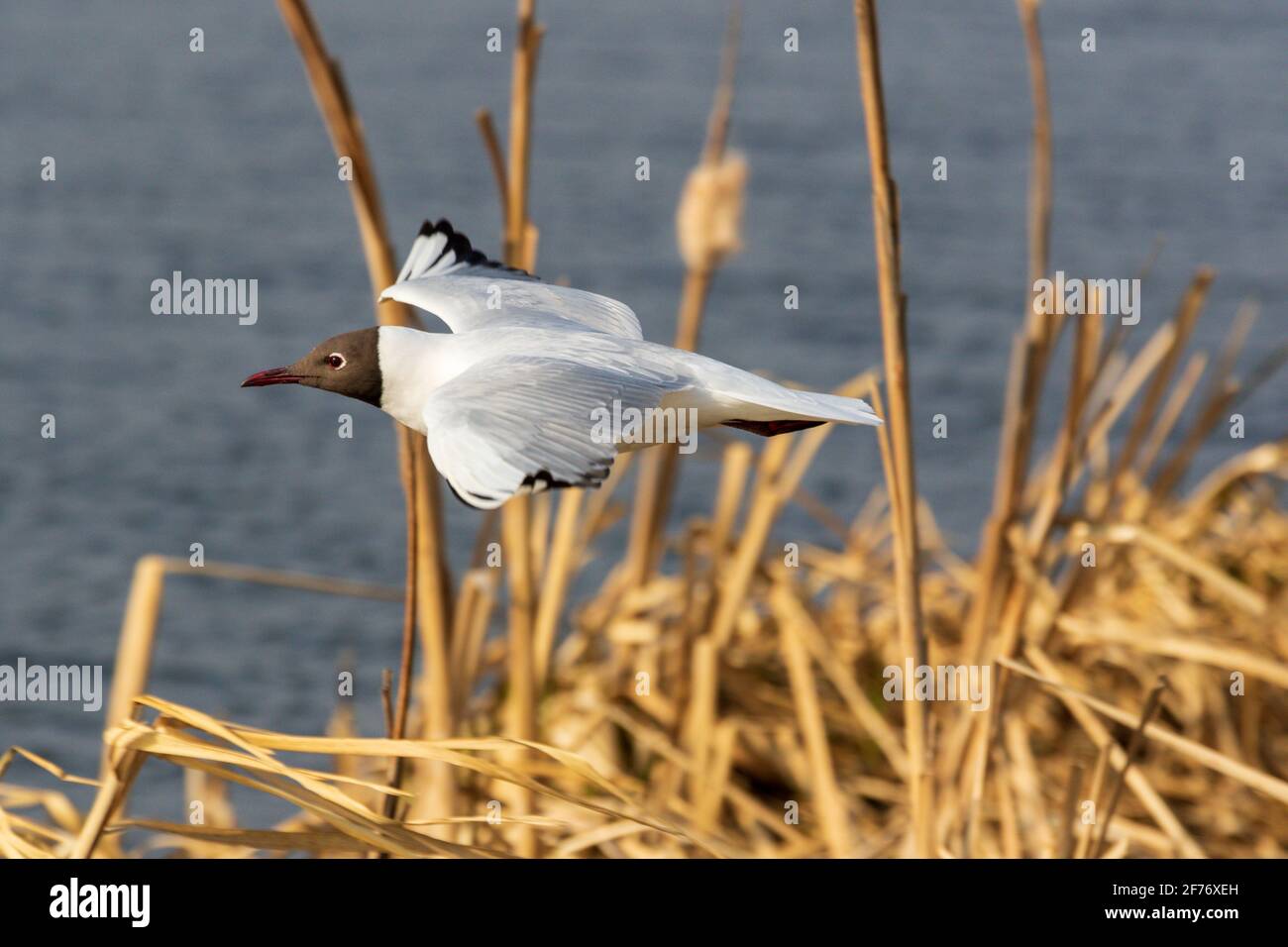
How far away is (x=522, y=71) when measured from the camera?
171 centimetres

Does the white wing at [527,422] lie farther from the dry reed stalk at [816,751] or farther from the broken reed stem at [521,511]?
the dry reed stalk at [816,751]

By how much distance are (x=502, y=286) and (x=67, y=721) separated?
3.96 meters

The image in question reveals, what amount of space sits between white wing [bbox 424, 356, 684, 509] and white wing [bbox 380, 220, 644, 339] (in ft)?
0.48

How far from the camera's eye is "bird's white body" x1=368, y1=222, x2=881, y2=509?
0.88 metres

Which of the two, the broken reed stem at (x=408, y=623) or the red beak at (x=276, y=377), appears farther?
the broken reed stem at (x=408, y=623)

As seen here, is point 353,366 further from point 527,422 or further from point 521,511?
point 521,511

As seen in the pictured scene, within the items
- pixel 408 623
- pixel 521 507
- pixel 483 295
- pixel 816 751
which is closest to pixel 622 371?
pixel 483 295

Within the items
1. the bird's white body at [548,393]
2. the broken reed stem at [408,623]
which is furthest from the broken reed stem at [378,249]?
the bird's white body at [548,393]

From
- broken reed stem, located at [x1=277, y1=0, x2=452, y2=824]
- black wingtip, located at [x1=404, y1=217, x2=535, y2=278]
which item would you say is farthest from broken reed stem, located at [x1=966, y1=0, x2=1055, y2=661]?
black wingtip, located at [x1=404, y1=217, x2=535, y2=278]

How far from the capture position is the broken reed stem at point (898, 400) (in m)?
1.39

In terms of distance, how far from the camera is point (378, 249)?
163 cm

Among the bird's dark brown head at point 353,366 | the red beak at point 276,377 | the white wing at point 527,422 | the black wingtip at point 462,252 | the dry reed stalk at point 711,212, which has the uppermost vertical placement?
the dry reed stalk at point 711,212

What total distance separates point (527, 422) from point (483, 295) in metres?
0.47

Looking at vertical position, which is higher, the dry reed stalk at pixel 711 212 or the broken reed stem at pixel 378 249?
the dry reed stalk at pixel 711 212
